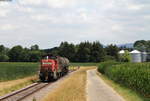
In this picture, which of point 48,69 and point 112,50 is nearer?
point 48,69

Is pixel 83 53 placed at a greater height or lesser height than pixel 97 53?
greater

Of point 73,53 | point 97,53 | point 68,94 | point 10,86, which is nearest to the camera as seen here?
point 68,94

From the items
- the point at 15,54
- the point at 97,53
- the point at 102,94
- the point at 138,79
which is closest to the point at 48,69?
the point at 102,94

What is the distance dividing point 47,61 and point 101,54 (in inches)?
4387

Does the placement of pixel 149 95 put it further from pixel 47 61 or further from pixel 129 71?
pixel 47 61

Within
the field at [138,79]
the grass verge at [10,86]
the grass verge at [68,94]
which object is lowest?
the grass verge at [10,86]

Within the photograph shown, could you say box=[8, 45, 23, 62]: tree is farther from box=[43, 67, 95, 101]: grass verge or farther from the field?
box=[43, 67, 95, 101]: grass verge

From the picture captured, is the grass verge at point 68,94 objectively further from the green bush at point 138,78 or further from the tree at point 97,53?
the tree at point 97,53

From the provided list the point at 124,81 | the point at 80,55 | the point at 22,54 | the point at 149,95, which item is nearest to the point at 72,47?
the point at 80,55

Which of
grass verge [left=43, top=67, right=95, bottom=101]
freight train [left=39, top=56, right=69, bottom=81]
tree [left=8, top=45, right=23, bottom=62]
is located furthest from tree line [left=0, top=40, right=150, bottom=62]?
grass verge [left=43, top=67, right=95, bottom=101]

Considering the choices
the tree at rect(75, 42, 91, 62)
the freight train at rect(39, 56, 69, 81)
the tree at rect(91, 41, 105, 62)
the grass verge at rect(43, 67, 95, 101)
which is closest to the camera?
the grass verge at rect(43, 67, 95, 101)

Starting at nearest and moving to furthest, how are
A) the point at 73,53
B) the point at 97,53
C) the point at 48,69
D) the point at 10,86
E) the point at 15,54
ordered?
the point at 10,86
the point at 48,69
the point at 97,53
the point at 73,53
the point at 15,54

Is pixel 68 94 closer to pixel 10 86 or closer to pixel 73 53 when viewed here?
pixel 10 86

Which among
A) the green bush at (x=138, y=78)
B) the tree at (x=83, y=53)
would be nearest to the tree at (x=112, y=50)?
the tree at (x=83, y=53)
